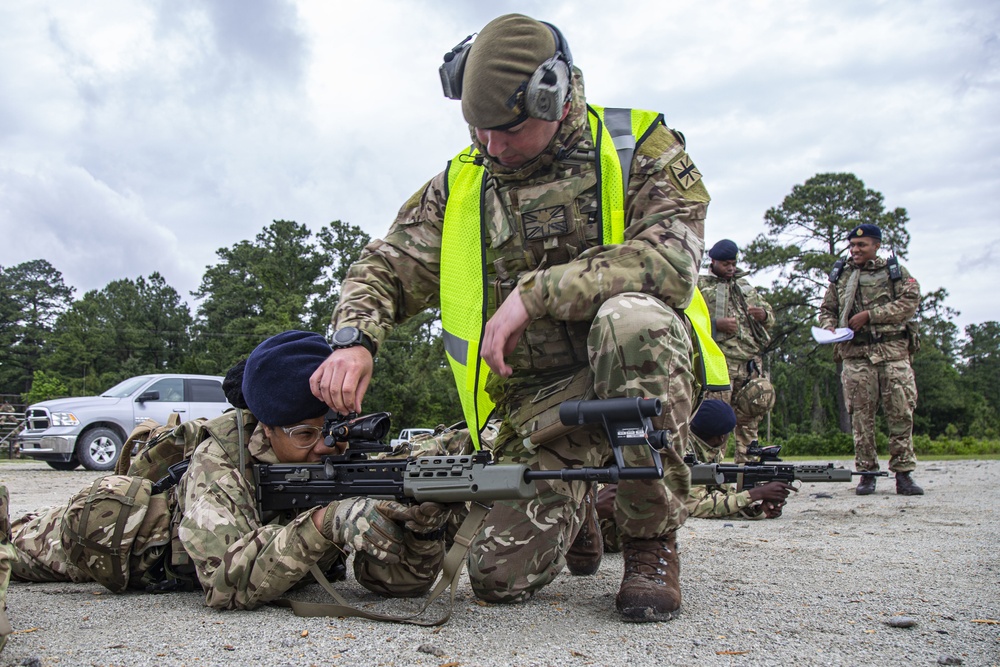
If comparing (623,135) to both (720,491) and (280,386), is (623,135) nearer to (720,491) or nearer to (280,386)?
(280,386)

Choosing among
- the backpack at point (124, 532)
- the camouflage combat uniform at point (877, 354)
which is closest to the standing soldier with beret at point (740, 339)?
the camouflage combat uniform at point (877, 354)

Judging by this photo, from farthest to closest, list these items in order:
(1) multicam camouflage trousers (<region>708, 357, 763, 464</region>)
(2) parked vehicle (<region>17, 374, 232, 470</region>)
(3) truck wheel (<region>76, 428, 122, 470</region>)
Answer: (3) truck wheel (<region>76, 428, 122, 470</region>) → (2) parked vehicle (<region>17, 374, 232, 470</region>) → (1) multicam camouflage trousers (<region>708, 357, 763, 464</region>)

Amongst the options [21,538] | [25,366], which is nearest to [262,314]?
[25,366]

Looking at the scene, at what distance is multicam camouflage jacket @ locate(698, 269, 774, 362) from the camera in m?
7.94

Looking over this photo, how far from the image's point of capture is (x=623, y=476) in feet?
6.55

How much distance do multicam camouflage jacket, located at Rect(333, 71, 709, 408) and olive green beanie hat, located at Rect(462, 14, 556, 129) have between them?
0.24 metres

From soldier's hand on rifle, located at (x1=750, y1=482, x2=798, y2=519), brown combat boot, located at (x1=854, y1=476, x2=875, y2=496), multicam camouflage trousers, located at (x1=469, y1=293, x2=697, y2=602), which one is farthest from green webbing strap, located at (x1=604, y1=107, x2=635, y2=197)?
brown combat boot, located at (x1=854, y1=476, x2=875, y2=496)

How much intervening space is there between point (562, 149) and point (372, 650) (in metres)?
1.81

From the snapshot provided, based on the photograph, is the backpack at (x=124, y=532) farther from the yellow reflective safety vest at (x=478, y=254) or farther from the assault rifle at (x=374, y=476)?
the yellow reflective safety vest at (x=478, y=254)

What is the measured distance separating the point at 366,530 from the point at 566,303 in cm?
98

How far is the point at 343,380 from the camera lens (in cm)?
259

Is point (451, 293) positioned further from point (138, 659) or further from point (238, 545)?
point (138, 659)

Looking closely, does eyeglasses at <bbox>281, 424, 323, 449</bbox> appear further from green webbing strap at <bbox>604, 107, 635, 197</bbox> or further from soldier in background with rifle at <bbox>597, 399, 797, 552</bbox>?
soldier in background with rifle at <bbox>597, 399, 797, 552</bbox>

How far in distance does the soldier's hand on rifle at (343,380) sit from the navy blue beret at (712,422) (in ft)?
10.9
